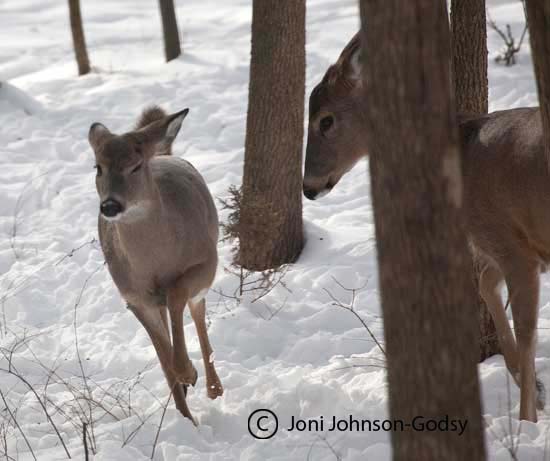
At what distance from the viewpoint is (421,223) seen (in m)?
3.19

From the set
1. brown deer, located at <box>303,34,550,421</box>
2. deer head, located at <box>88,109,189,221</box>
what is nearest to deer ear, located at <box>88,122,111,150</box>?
deer head, located at <box>88,109,189,221</box>

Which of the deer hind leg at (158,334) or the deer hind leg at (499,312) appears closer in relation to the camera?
the deer hind leg at (499,312)

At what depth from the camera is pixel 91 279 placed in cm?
903

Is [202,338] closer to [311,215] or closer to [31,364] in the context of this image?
[31,364]

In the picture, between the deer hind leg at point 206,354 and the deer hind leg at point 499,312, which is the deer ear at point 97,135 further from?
the deer hind leg at point 499,312

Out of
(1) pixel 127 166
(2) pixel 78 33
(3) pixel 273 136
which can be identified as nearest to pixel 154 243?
(1) pixel 127 166

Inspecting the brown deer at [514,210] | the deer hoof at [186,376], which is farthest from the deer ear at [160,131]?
the deer hoof at [186,376]

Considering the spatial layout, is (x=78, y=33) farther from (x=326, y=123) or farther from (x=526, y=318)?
(x=526, y=318)

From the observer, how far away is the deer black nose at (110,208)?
18.8ft

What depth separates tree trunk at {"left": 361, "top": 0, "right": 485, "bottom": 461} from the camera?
10.3ft

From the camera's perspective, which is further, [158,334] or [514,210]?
[158,334]

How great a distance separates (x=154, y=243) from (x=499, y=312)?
2279 millimetres

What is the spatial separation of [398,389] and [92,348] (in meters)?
4.52

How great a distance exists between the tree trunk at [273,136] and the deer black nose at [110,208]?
9.88ft
